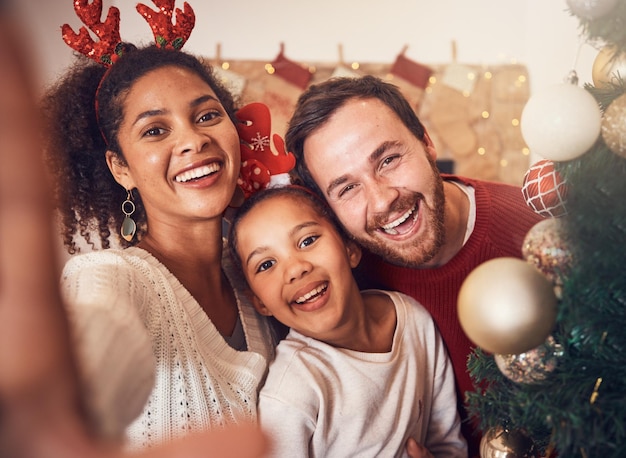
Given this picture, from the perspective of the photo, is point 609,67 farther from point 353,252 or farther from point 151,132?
point 151,132

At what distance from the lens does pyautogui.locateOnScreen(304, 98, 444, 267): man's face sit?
132cm

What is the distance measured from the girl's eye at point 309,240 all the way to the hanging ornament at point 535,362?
0.57 m

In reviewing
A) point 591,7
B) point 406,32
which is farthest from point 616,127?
point 406,32

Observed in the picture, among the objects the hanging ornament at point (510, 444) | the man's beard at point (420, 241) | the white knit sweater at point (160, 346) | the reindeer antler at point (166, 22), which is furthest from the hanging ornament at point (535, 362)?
the reindeer antler at point (166, 22)

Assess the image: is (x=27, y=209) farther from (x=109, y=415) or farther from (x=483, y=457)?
(x=483, y=457)

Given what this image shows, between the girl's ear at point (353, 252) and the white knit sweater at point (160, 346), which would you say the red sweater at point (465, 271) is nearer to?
the girl's ear at point (353, 252)

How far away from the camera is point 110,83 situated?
3.97 feet

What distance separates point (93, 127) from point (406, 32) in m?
2.90

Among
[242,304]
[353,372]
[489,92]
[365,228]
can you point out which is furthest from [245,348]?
[489,92]

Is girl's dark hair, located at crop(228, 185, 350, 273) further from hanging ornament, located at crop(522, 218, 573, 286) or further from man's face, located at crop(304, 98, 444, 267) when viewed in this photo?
hanging ornament, located at crop(522, 218, 573, 286)

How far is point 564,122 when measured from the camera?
28.7 inches

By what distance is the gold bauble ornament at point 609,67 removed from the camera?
0.74 m

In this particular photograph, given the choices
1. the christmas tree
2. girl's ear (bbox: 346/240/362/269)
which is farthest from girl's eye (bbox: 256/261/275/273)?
the christmas tree

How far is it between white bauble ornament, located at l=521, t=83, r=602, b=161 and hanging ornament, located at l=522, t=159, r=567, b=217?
135mm
